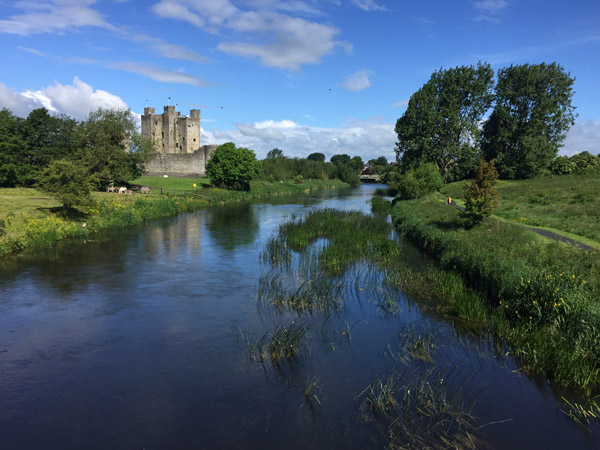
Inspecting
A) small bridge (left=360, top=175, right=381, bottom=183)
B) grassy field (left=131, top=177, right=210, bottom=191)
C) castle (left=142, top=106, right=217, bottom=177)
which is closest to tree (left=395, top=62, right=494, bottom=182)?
grassy field (left=131, top=177, right=210, bottom=191)

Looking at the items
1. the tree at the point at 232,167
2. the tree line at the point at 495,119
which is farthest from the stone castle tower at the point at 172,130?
the tree line at the point at 495,119

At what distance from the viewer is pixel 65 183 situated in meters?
27.5

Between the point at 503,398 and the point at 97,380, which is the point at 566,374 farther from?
the point at 97,380

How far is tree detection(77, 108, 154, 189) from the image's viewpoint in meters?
41.8

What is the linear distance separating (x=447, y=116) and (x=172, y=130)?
59065mm

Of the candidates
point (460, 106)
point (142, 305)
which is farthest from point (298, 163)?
point (142, 305)

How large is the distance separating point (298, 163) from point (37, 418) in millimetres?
106351

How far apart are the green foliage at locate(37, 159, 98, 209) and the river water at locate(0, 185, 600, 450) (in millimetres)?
11379

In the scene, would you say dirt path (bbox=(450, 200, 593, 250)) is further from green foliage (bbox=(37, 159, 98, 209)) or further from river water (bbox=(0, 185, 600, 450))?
green foliage (bbox=(37, 159, 98, 209))

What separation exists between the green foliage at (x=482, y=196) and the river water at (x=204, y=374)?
31.8ft

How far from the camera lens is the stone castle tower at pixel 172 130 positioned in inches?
3332

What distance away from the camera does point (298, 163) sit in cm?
11188

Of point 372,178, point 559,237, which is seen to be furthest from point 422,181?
point 372,178

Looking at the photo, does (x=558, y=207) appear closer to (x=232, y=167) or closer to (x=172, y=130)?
(x=232, y=167)
